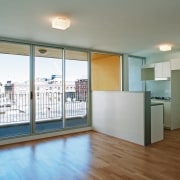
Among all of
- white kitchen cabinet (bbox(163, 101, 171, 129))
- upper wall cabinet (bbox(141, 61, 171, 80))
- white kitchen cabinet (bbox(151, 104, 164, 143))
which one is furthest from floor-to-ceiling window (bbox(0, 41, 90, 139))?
white kitchen cabinet (bbox(163, 101, 171, 129))

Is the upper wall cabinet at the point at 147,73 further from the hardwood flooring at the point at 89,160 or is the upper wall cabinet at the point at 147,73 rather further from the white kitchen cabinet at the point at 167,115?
the hardwood flooring at the point at 89,160

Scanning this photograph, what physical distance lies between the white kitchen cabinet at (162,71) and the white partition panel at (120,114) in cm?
197

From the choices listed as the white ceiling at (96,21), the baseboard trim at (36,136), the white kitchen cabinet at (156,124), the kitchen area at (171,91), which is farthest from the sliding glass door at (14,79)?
the kitchen area at (171,91)

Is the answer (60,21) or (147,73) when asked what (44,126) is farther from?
(147,73)

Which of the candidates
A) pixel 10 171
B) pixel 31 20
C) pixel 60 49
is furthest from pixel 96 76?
pixel 10 171

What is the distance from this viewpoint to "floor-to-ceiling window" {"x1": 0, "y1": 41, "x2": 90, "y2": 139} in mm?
4637

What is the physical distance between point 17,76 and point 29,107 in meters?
0.83

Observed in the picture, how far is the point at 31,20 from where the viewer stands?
10.6ft

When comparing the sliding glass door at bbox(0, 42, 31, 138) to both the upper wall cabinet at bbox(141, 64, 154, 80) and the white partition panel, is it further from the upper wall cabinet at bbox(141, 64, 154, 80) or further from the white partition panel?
the upper wall cabinet at bbox(141, 64, 154, 80)

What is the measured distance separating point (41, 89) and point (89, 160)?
2.54m

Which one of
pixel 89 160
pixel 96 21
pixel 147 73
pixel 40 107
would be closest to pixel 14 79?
pixel 40 107

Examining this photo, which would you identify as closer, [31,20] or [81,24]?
[31,20]

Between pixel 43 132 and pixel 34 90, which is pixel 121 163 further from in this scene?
pixel 34 90

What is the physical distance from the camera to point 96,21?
10.8ft
